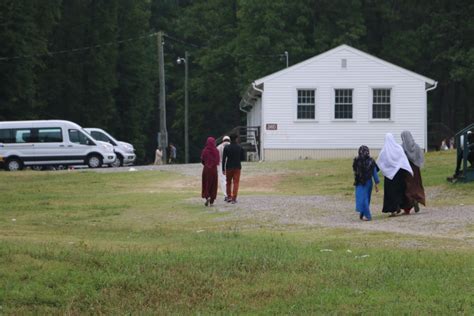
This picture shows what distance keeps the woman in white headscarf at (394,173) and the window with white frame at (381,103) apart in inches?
1136

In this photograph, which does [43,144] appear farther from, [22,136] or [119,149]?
[119,149]

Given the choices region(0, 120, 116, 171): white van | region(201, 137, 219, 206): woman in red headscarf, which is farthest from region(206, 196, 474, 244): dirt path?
region(0, 120, 116, 171): white van

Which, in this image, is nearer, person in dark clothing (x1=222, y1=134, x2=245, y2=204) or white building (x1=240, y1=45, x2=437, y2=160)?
person in dark clothing (x1=222, y1=134, x2=245, y2=204)

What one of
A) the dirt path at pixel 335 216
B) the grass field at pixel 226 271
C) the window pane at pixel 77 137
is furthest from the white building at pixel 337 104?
the grass field at pixel 226 271

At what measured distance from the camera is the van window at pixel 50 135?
148ft

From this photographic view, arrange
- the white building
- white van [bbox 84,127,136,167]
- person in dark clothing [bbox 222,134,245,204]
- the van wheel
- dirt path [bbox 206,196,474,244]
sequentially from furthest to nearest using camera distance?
white van [bbox 84,127,136,167], the white building, the van wheel, person in dark clothing [bbox 222,134,245,204], dirt path [bbox 206,196,474,244]

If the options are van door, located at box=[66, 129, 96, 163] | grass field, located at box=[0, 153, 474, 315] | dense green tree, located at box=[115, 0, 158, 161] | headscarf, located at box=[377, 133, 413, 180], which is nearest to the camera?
grass field, located at box=[0, 153, 474, 315]

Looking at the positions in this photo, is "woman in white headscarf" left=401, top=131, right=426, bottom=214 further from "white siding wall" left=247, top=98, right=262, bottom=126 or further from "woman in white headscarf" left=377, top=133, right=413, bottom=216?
"white siding wall" left=247, top=98, right=262, bottom=126

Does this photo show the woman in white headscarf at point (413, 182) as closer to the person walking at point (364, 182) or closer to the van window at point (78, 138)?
the person walking at point (364, 182)

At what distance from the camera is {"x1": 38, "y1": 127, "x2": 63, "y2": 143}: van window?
45.0m

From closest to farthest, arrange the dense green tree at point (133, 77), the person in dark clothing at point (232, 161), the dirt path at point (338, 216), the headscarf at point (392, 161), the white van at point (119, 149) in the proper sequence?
1. the dirt path at point (338, 216)
2. the headscarf at point (392, 161)
3. the person in dark clothing at point (232, 161)
4. the white van at point (119, 149)
5. the dense green tree at point (133, 77)

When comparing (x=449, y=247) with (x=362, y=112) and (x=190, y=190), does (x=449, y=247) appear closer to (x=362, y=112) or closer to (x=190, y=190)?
(x=190, y=190)

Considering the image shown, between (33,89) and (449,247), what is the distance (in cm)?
4766

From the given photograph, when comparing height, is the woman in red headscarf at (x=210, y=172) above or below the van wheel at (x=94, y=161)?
above
